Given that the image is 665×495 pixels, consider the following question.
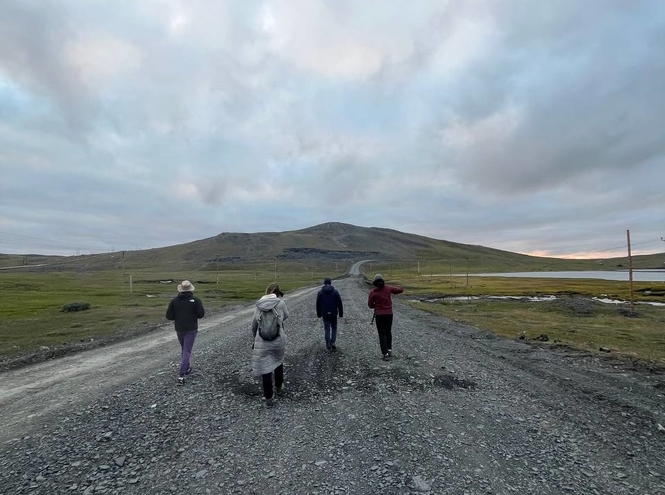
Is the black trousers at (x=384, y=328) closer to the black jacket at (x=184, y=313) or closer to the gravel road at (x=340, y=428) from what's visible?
the gravel road at (x=340, y=428)

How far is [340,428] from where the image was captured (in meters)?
8.34

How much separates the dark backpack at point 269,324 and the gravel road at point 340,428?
1.75m

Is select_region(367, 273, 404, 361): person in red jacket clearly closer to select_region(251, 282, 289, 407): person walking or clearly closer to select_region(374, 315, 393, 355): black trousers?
select_region(374, 315, 393, 355): black trousers

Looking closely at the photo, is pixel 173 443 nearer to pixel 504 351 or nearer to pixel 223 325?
pixel 504 351

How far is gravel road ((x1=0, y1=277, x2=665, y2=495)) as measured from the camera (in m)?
6.32

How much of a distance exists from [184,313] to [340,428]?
626 cm

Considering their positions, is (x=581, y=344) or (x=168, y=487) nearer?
(x=168, y=487)

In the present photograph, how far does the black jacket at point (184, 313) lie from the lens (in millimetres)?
11875

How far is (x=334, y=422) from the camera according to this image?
28.5ft

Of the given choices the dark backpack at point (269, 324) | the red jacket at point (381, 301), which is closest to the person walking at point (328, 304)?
the red jacket at point (381, 301)

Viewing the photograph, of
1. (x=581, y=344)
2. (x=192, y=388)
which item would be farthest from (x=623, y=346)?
(x=192, y=388)

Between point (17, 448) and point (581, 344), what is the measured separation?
22183mm

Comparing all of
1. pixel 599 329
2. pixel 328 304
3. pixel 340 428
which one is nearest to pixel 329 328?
pixel 328 304

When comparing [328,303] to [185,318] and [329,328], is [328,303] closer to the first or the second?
A: [329,328]
